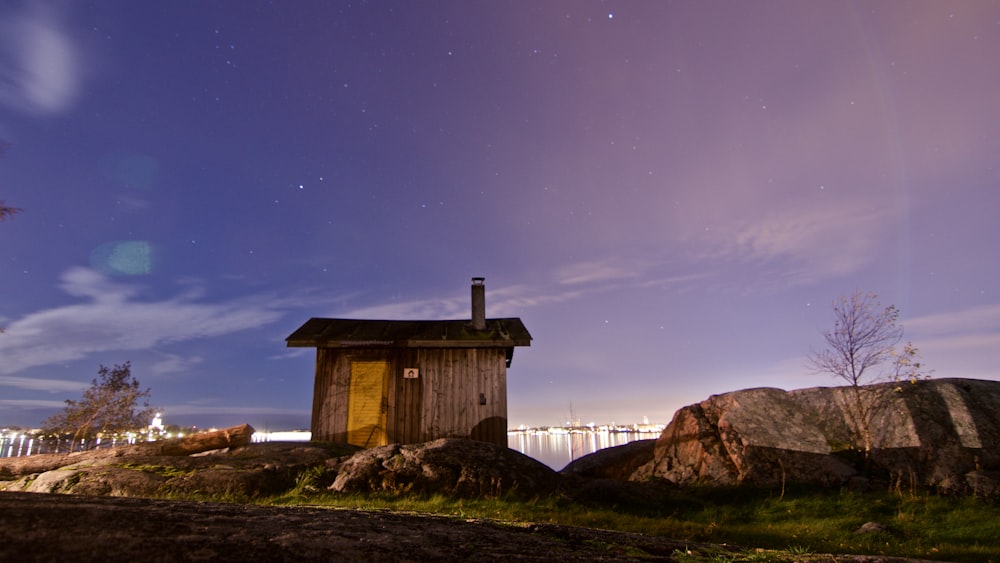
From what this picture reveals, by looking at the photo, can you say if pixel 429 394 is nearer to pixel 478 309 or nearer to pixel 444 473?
pixel 478 309

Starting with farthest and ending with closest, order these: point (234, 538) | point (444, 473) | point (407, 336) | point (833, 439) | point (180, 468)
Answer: point (407, 336), point (833, 439), point (444, 473), point (180, 468), point (234, 538)

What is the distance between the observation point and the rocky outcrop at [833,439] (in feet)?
41.1

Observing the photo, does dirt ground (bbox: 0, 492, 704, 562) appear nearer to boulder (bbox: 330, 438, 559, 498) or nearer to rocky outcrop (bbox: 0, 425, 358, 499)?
boulder (bbox: 330, 438, 559, 498)

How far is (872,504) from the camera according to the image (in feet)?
35.7

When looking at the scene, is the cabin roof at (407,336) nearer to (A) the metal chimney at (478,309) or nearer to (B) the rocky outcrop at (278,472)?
(A) the metal chimney at (478,309)

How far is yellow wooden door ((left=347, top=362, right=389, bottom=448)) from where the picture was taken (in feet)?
53.0

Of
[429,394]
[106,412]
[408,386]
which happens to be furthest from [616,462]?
[106,412]

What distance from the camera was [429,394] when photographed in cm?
1641

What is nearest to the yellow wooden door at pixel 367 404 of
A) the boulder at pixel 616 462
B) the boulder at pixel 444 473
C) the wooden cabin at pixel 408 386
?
the wooden cabin at pixel 408 386

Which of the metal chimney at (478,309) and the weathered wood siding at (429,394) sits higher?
the metal chimney at (478,309)

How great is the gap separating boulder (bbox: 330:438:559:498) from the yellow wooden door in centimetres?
483

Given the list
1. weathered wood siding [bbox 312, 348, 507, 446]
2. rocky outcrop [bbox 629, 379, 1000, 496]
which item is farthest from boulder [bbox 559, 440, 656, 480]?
weathered wood siding [bbox 312, 348, 507, 446]

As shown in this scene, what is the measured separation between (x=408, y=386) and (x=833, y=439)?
40.1 feet

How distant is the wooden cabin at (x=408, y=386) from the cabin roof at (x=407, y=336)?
1.2 inches
